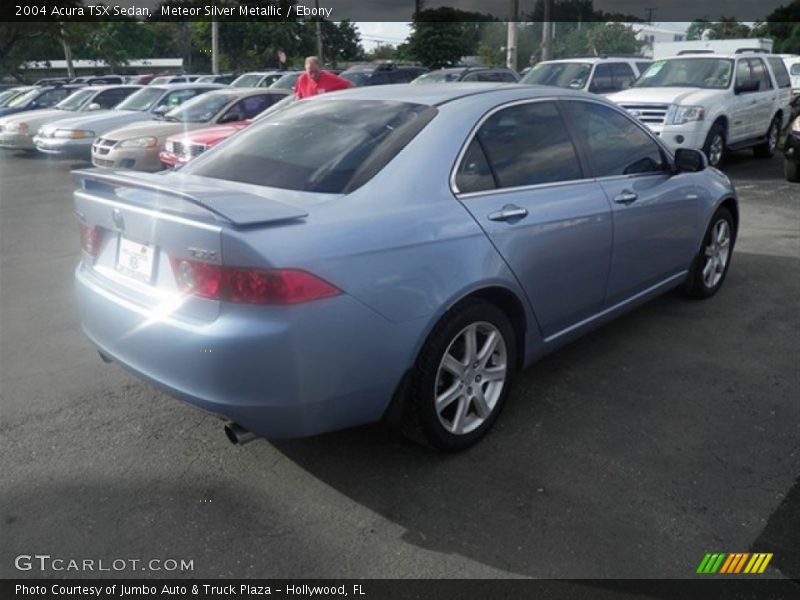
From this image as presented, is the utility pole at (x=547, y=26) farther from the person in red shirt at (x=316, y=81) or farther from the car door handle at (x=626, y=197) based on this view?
the car door handle at (x=626, y=197)

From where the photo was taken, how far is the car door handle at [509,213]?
3248 millimetres

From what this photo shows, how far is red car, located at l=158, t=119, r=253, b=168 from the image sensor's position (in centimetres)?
980

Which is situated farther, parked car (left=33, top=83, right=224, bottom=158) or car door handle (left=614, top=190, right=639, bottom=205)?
parked car (left=33, top=83, right=224, bottom=158)

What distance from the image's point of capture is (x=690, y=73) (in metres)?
11.8

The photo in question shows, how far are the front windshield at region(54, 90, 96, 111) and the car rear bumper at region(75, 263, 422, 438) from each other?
50.8ft

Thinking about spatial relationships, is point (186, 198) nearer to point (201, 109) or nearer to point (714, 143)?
point (201, 109)

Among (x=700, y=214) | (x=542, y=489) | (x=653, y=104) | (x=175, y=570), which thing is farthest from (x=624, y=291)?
(x=653, y=104)

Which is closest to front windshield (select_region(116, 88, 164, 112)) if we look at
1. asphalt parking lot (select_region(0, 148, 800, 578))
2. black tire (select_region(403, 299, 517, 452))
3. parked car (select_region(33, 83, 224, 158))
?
parked car (select_region(33, 83, 224, 158))

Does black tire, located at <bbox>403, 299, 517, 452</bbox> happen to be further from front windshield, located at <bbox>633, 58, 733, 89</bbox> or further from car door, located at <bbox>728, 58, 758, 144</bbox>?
front windshield, located at <bbox>633, 58, 733, 89</bbox>

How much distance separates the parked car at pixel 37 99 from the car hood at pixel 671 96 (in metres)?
15.0

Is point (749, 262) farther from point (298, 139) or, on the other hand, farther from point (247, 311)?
point (247, 311)

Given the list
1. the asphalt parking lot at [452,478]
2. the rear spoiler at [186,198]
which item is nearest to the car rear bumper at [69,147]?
the asphalt parking lot at [452,478]

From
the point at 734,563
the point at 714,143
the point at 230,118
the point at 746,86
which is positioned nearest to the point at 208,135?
the point at 230,118

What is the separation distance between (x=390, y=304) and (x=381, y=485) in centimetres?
86
